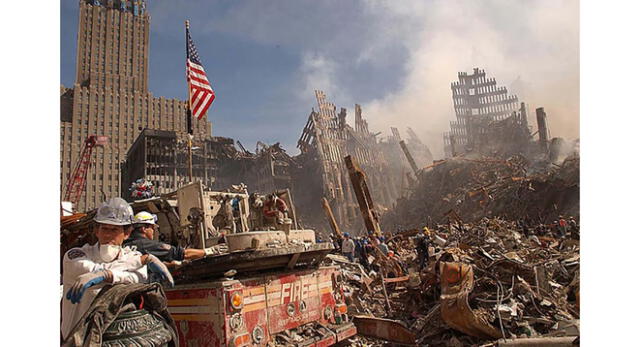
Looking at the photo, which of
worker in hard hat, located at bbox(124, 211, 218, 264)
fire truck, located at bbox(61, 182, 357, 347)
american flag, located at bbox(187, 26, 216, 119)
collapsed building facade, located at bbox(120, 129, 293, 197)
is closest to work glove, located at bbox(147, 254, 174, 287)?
worker in hard hat, located at bbox(124, 211, 218, 264)

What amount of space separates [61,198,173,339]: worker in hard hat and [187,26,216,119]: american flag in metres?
4.67

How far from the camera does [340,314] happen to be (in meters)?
4.32

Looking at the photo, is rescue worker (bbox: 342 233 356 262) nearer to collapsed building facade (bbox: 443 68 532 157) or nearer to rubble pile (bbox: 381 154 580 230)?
rubble pile (bbox: 381 154 580 230)

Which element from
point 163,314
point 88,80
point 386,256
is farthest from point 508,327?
point 88,80

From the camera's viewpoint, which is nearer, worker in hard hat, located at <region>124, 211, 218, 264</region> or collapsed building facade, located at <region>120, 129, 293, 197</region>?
worker in hard hat, located at <region>124, 211, 218, 264</region>

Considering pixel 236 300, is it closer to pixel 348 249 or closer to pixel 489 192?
pixel 348 249

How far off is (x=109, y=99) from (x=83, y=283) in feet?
138

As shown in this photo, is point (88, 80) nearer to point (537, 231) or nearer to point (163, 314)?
point (537, 231)

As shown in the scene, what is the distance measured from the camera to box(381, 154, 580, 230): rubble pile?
18500mm

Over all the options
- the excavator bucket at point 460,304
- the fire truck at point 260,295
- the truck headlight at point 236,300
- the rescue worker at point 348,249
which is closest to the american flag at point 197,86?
the fire truck at point 260,295

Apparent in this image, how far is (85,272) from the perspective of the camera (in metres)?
2.15

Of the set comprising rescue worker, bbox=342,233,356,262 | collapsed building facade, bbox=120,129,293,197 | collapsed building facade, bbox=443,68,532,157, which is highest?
collapsed building facade, bbox=443,68,532,157
